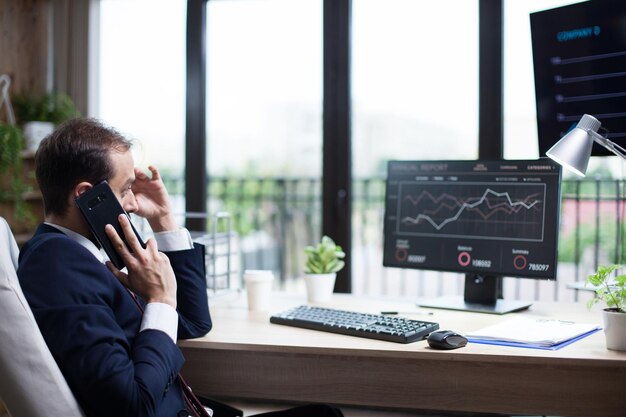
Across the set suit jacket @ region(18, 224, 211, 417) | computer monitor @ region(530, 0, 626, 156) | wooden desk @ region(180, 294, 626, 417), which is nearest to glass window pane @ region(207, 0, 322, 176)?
computer monitor @ region(530, 0, 626, 156)

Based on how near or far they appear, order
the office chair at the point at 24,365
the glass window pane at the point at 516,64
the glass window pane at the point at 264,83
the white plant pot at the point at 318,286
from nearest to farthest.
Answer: the office chair at the point at 24,365
the white plant pot at the point at 318,286
the glass window pane at the point at 516,64
the glass window pane at the point at 264,83

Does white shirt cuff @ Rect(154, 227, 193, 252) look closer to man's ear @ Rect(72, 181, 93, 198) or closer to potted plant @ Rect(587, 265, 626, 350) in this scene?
man's ear @ Rect(72, 181, 93, 198)

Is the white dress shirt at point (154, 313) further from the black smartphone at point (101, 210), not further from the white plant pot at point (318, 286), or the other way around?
the white plant pot at point (318, 286)

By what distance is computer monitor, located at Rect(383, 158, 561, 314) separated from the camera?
2.27m

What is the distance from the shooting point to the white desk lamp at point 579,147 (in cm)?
203

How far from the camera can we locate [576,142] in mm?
2049

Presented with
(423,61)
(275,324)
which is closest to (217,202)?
(423,61)

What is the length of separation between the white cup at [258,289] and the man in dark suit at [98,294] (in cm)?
62

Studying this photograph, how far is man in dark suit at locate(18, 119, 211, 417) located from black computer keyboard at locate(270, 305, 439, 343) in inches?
18.1

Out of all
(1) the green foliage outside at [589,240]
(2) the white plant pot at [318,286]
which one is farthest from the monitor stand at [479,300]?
(1) the green foliage outside at [589,240]

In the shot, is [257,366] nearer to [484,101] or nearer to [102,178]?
[102,178]

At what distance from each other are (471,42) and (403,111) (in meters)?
0.69

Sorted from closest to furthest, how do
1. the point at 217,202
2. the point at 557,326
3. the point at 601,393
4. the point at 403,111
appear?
the point at 601,393, the point at 557,326, the point at 403,111, the point at 217,202

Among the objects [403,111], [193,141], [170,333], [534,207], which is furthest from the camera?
[403,111]
